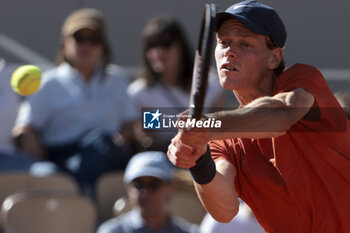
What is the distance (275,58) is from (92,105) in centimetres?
307

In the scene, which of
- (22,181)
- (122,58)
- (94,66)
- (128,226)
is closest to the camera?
(128,226)

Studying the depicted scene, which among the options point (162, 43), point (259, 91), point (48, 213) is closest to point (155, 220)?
point (48, 213)

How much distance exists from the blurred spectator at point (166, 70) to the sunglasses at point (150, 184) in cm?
58

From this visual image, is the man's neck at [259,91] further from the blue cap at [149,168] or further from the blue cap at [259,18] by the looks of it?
the blue cap at [149,168]

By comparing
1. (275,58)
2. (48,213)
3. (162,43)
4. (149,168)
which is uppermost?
(275,58)

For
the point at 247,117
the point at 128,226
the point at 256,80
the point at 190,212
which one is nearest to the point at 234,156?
the point at 256,80

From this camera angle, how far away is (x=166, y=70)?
5770mm

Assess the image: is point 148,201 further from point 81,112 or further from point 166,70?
point 166,70

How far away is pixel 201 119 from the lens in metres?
2.20

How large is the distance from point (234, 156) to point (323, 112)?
434mm

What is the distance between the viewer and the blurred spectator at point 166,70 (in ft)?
18.6

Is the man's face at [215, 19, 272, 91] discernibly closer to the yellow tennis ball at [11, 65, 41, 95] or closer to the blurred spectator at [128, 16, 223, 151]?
the yellow tennis ball at [11, 65, 41, 95]

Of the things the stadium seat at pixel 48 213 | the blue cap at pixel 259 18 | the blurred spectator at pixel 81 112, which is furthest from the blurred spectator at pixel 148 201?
the blue cap at pixel 259 18

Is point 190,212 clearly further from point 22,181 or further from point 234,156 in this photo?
point 234,156
